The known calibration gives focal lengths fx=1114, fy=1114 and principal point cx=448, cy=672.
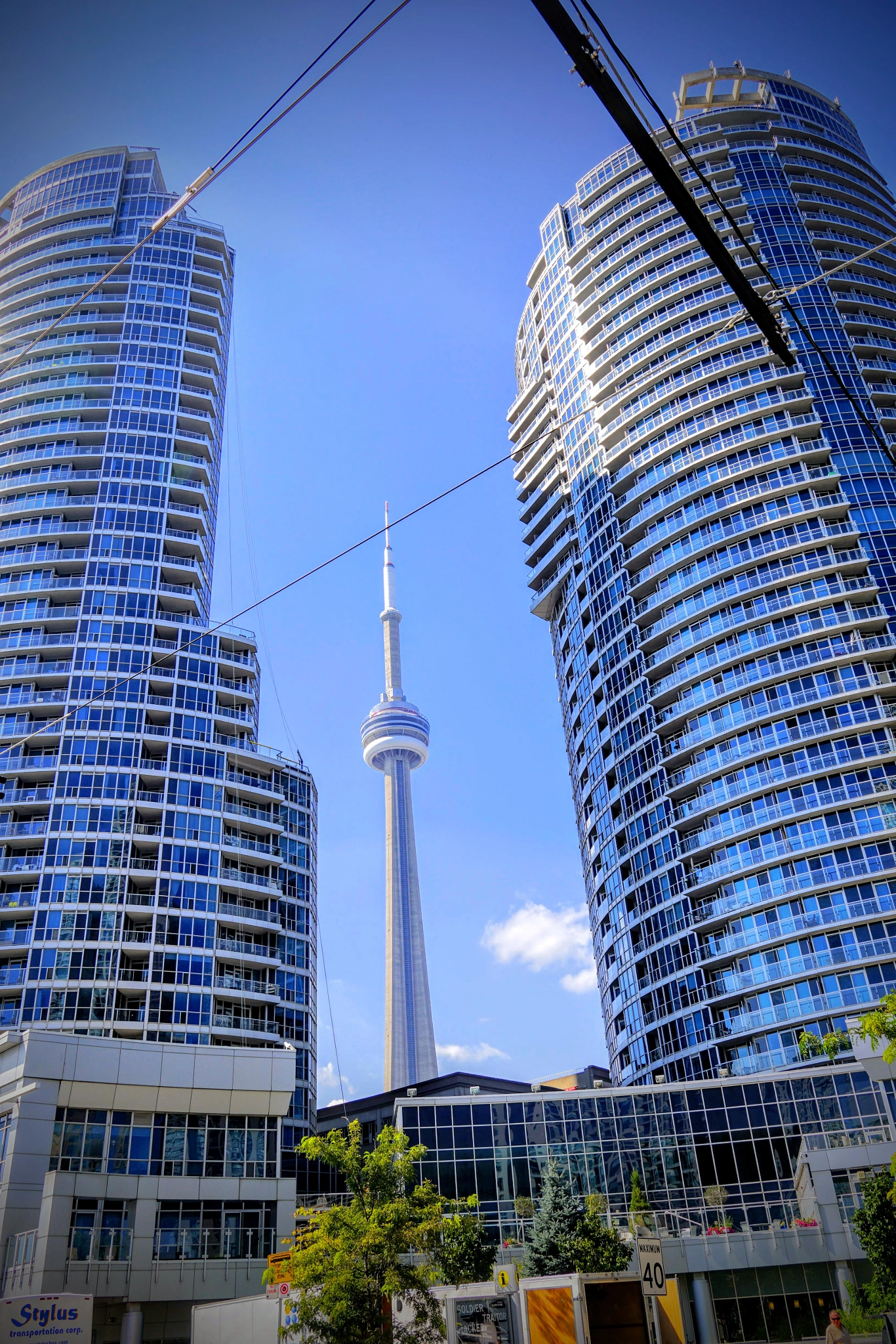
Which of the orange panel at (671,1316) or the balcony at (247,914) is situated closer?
the orange panel at (671,1316)

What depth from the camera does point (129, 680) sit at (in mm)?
69188

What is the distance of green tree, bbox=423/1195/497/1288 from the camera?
31078 mm

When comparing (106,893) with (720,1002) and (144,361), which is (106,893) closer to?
(720,1002)

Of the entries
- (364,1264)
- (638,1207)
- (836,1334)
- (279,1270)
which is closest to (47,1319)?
(279,1270)

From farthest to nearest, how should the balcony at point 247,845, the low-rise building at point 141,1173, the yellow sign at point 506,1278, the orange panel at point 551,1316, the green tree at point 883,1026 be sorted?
the balcony at point 247,845 → the low-rise building at point 141,1173 → the yellow sign at point 506,1278 → the orange panel at point 551,1316 → the green tree at point 883,1026

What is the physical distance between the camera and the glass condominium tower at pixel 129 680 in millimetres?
82375

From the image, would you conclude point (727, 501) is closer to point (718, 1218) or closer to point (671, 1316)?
point (718, 1218)

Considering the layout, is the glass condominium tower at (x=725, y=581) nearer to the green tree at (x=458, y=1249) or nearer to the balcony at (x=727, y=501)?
the balcony at (x=727, y=501)

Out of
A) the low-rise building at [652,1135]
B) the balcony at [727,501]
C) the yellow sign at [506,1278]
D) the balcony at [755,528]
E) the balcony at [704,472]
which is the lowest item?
the yellow sign at [506,1278]

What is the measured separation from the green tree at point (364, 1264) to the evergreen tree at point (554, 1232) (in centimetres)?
1155

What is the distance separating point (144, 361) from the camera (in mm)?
111688

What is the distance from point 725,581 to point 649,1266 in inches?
3240

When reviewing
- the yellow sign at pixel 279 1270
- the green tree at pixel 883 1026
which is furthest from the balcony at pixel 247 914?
the green tree at pixel 883 1026

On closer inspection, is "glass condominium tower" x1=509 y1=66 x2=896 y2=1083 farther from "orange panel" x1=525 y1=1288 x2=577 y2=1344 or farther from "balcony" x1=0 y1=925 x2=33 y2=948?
"orange panel" x1=525 y1=1288 x2=577 y2=1344
